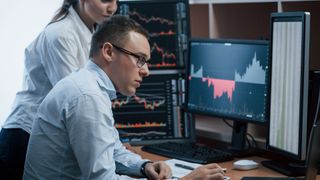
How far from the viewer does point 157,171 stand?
2.30m

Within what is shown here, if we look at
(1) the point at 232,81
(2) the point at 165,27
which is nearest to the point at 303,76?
(1) the point at 232,81

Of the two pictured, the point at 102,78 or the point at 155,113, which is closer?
the point at 102,78

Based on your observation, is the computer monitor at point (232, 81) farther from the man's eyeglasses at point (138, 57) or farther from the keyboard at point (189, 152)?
the man's eyeglasses at point (138, 57)

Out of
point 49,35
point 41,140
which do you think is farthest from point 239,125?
point 41,140

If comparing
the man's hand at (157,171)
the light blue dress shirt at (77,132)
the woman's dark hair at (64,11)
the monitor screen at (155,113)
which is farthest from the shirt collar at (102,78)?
the monitor screen at (155,113)

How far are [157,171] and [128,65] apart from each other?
0.45 m

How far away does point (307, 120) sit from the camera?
235 centimetres

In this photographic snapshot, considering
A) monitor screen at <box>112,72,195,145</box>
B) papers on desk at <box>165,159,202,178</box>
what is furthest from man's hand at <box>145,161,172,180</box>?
monitor screen at <box>112,72,195,145</box>

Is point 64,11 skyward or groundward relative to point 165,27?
skyward

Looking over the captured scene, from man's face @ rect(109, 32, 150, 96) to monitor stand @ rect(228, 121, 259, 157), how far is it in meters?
0.85

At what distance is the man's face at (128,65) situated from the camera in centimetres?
206

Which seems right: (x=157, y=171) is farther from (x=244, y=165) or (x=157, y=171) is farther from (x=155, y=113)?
(x=155, y=113)

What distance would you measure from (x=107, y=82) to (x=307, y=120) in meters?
0.79

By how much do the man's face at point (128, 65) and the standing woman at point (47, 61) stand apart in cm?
55
